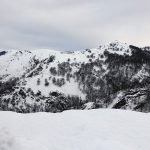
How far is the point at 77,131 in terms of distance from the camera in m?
23.8

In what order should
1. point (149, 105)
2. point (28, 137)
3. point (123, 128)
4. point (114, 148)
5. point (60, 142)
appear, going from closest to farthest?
point (114, 148), point (60, 142), point (28, 137), point (123, 128), point (149, 105)

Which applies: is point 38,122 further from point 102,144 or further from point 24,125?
point 102,144

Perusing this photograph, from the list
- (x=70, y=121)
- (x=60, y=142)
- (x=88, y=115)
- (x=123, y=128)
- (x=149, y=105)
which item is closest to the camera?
(x=60, y=142)

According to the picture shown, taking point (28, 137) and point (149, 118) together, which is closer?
point (28, 137)

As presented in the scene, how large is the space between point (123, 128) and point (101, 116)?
153 inches

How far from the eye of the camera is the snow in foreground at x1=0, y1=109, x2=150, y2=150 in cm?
2020

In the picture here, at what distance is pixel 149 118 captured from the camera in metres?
27.3

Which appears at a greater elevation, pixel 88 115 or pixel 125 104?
pixel 88 115

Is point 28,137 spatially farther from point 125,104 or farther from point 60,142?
point 125,104

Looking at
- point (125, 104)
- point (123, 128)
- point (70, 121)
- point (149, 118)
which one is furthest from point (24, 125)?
point (125, 104)

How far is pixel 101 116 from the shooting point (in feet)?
92.0

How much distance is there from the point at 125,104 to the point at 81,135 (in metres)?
167

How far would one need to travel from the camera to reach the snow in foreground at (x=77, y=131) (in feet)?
66.3

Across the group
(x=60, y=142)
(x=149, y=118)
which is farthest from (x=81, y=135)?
(x=149, y=118)
